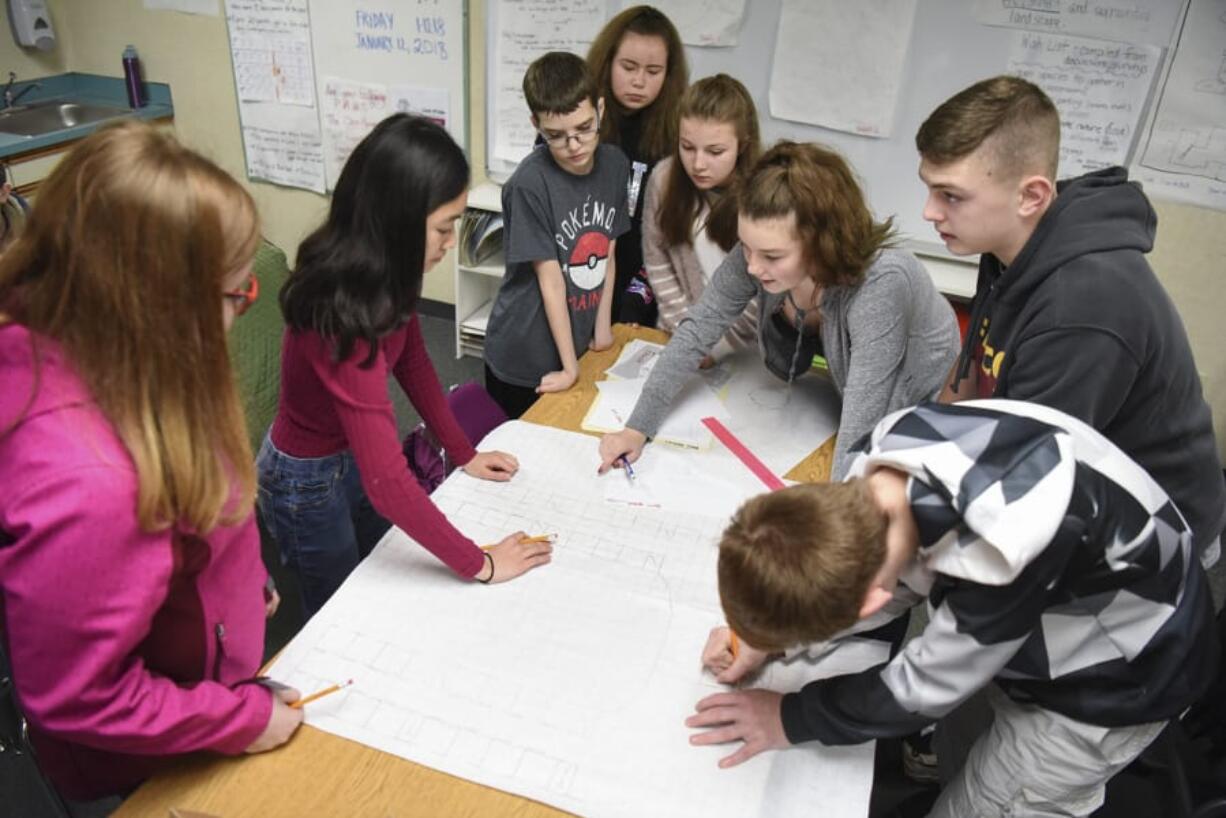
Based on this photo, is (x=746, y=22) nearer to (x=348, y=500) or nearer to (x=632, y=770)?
(x=348, y=500)

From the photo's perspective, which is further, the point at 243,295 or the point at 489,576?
the point at 489,576

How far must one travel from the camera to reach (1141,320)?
110 cm

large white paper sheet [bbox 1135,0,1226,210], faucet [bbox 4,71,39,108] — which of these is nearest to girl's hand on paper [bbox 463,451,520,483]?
large white paper sheet [bbox 1135,0,1226,210]

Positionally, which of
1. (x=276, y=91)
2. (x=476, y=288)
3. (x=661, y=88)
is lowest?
(x=476, y=288)

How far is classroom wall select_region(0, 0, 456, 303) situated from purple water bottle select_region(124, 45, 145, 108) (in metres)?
0.06

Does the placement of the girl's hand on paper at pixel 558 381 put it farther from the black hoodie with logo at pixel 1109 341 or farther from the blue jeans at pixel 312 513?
the black hoodie with logo at pixel 1109 341

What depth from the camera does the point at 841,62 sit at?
2.70 meters

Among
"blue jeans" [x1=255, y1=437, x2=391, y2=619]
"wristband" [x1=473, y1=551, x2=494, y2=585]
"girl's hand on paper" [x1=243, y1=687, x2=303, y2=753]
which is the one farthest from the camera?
"blue jeans" [x1=255, y1=437, x2=391, y2=619]

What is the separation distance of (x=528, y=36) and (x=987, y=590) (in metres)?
2.82

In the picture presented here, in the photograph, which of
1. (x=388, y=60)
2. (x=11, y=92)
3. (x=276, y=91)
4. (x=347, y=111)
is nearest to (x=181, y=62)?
(x=276, y=91)

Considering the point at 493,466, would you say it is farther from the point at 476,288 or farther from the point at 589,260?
the point at 476,288

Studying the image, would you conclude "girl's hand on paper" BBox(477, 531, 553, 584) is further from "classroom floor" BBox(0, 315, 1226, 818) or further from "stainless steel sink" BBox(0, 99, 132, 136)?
"stainless steel sink" BBox(0, 99, 132, 136)

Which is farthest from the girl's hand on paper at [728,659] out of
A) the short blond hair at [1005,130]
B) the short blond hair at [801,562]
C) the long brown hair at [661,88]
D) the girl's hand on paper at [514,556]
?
the long brown hair at [661,88]

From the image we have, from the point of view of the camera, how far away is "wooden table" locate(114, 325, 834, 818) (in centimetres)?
89
